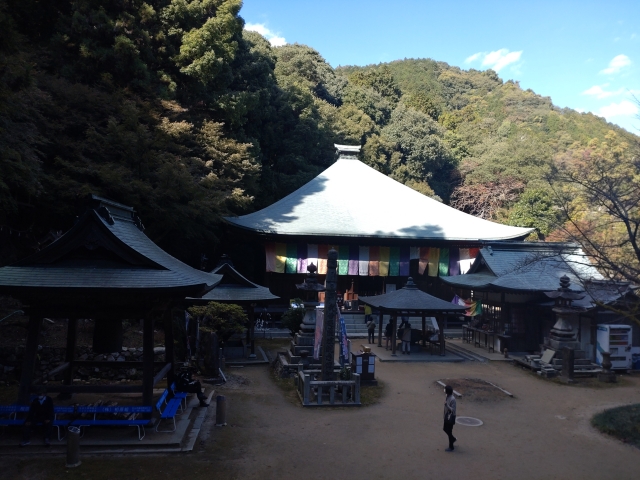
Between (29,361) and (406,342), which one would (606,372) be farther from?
(29,361)

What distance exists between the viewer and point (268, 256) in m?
27.0

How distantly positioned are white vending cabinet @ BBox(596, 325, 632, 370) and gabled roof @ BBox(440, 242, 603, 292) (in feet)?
6.97

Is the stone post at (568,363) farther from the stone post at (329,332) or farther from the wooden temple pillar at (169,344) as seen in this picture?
the wooden temple pillar at (169,344)

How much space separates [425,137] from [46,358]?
3958cm

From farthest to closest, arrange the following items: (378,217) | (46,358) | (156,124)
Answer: (378,217) < (156,124) < (46,358)

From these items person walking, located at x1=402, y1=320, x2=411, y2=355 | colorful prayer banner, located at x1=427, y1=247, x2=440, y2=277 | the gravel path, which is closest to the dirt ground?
the gravel path

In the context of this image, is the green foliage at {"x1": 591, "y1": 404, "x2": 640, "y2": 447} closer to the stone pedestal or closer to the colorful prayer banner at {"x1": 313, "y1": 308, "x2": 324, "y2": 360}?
the stone pedestal

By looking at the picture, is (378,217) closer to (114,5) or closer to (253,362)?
(253,362)

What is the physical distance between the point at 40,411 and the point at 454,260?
79.9ft

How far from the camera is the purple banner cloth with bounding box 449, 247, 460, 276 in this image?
1134 inches

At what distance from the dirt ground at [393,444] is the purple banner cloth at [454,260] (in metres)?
15.4

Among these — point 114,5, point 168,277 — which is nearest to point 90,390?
point 168,277

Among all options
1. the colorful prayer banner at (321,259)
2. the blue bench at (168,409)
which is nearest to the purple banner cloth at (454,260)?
the colorful prayer banner at (321,259)

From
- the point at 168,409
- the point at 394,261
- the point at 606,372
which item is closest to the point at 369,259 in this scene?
the point at 394,261
